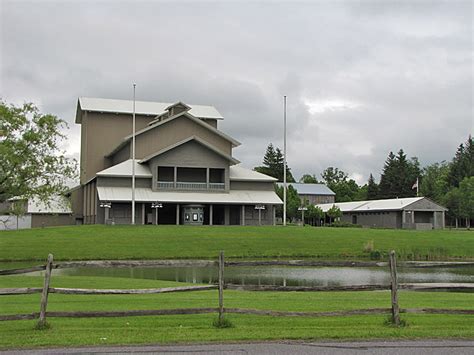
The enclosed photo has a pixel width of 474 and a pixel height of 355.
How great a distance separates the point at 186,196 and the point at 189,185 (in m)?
2.21

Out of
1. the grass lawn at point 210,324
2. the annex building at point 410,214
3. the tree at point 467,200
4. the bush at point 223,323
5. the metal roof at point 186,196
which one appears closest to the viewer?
the grass lawn at point 210,324

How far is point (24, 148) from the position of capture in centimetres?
2870

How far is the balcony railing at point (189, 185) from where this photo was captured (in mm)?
66631

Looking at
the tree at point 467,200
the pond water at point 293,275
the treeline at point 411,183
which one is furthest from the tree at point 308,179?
the pond water at point 293,275

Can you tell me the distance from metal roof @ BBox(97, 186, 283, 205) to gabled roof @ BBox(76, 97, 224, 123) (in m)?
16.4

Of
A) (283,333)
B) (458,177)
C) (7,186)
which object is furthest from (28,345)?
(458,177)

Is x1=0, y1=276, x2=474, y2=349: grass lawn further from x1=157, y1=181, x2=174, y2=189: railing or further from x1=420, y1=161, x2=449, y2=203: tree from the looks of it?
x1=420, y1=161, x2=449, y2=203: tree

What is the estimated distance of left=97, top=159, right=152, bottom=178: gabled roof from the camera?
6450 centimetres

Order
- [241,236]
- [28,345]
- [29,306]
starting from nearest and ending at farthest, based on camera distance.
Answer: [28,345], [29,306], [241,236]

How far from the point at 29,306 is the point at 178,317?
446cm

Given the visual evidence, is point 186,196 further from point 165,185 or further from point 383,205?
point 383,205

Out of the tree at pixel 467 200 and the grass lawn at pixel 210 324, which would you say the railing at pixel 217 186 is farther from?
the grass lawn at pixel 210 324

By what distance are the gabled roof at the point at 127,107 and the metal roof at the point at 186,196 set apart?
16395 millimetres

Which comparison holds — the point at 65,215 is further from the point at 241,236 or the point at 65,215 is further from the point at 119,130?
the point at 241,236
